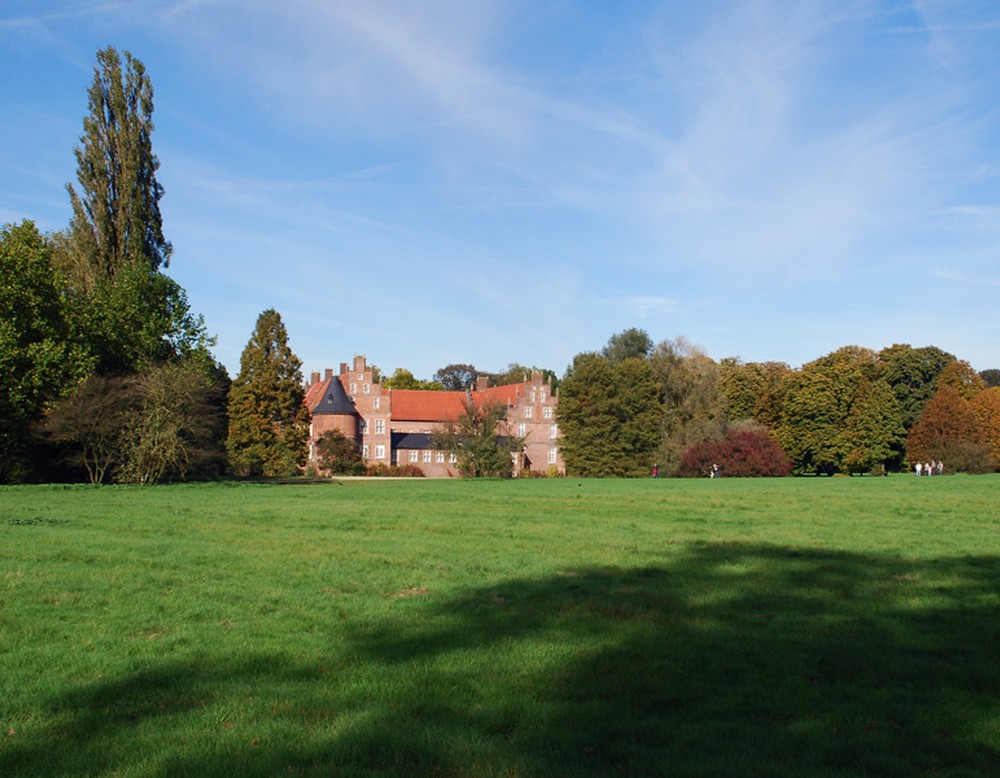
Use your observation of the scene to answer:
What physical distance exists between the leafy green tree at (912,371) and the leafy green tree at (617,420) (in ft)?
91.2

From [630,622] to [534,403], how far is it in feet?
295

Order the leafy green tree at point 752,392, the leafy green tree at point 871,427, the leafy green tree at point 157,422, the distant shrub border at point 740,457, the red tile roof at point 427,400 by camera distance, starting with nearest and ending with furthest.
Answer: the leafy green tree at point 157,422
the distant shrub border at point 740,457
the leafy green tree at point 871,427
the leafy green tree at point 752,392
the red tile roof at point 427,400

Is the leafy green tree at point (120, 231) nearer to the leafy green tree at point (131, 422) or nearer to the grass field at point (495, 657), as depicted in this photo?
the leafy green tree at point (131, 422)

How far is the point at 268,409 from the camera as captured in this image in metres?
66.8

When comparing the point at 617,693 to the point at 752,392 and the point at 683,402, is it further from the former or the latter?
the point at 752,392

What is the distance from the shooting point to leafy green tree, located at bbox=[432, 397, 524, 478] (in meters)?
66.2

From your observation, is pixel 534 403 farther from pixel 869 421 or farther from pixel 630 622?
pixel 630 622

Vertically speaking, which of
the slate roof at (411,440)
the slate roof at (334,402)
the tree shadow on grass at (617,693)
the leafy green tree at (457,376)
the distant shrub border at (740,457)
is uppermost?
the leafy green tree at (457,376)

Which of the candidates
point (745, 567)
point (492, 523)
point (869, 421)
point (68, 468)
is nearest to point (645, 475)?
point (869, 421)

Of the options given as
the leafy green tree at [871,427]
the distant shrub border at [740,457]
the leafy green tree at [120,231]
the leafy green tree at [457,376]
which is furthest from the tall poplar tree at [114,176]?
the leafy green tree at [457,376]

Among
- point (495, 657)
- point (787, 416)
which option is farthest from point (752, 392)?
point (495, 657)

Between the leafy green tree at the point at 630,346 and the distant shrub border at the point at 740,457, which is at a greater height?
the leafy green tree at the point at 630,346

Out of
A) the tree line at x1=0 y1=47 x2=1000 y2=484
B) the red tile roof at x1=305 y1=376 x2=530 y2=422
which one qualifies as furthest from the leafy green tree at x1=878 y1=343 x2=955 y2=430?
the red tile roof at x1=305 y1=376 x2=530 y2=422

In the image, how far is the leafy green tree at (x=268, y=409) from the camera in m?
65.8
